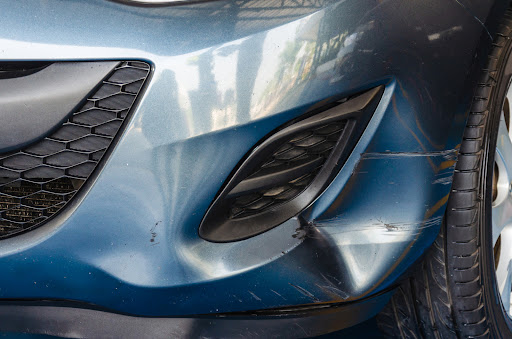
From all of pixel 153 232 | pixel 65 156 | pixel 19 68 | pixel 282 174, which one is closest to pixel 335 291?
pixel 282 174

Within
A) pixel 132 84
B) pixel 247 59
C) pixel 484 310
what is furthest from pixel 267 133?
pixel 484 310

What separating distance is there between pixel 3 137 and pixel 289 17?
0.49m

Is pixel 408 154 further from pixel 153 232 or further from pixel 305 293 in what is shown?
pixel 153 232

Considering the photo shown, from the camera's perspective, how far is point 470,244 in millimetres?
1138

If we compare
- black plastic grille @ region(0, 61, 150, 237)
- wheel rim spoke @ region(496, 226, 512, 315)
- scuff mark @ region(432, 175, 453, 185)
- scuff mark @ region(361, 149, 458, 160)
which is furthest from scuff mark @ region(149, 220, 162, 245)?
wheel rim spoke @ region(496, 226, 512, 315)

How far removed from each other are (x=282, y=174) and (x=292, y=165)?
26 millimetres

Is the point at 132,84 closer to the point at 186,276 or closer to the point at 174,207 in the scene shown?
the point at 174,207

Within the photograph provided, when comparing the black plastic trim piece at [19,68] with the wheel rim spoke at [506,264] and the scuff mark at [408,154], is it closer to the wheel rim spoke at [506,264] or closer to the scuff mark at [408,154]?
the scuff mark at [408,154]

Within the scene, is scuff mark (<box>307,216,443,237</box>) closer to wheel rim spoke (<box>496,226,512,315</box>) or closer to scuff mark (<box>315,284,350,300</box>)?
scuff mark (<box>315,284,350,300</box>)

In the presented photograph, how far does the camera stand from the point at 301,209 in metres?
1.00

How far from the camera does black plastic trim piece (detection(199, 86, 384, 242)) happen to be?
36.3 inches

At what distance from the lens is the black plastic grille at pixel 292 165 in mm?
960

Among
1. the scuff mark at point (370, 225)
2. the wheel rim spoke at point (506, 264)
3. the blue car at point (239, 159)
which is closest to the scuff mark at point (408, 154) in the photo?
the blue car at point (239, 159)

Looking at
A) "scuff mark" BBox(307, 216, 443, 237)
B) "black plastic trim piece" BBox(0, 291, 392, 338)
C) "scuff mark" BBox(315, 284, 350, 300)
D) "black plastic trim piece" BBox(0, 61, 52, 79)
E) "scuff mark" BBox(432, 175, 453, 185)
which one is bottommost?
"black plastic trim piece" BBox(0, 291, 392, 338)
